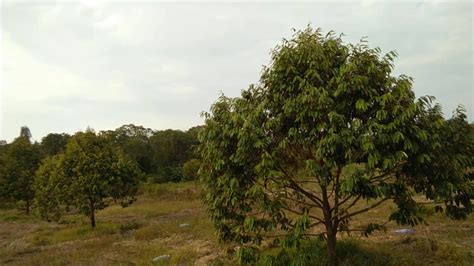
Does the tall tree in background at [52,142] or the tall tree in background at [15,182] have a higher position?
the tall tree in background at [52,142]

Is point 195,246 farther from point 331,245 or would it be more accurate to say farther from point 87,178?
point 87,178

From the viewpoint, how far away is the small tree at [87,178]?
22547mm

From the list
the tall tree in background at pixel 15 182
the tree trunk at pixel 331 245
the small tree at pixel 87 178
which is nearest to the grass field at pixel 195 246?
the tree trunk at pixel 331 245

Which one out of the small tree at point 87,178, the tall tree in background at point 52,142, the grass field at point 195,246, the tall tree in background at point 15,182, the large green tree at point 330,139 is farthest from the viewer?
the tall tree in background at point 52,142

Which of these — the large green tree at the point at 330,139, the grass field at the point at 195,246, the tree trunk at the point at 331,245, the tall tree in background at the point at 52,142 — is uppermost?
the tall tree in background at the point at 52,142

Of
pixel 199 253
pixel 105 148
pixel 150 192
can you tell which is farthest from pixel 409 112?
pixel 150 192

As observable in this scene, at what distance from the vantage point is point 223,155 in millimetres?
9086

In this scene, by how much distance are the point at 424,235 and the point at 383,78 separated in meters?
7.38

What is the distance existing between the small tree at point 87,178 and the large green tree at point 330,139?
50.3 feet

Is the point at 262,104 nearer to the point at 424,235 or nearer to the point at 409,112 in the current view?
the point at 409,112

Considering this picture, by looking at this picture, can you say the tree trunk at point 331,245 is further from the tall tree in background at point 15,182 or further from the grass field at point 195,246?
the tall tree in background at point 15,182

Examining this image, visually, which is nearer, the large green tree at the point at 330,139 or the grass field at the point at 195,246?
the large green tree at the point at 330,139

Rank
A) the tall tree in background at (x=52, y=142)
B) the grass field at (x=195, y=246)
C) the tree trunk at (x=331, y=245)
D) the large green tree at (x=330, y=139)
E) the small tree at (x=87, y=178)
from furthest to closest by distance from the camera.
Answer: the tall tree in background at (x=52, y=142)
the small tree at (x=87, y=178)
the grass field at (x=195, y=246)
the tree trunk at (x=331, y=245)
the large green tree at (x=330, y=139)

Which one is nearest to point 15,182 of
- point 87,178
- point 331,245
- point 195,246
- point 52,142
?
point 87,178
